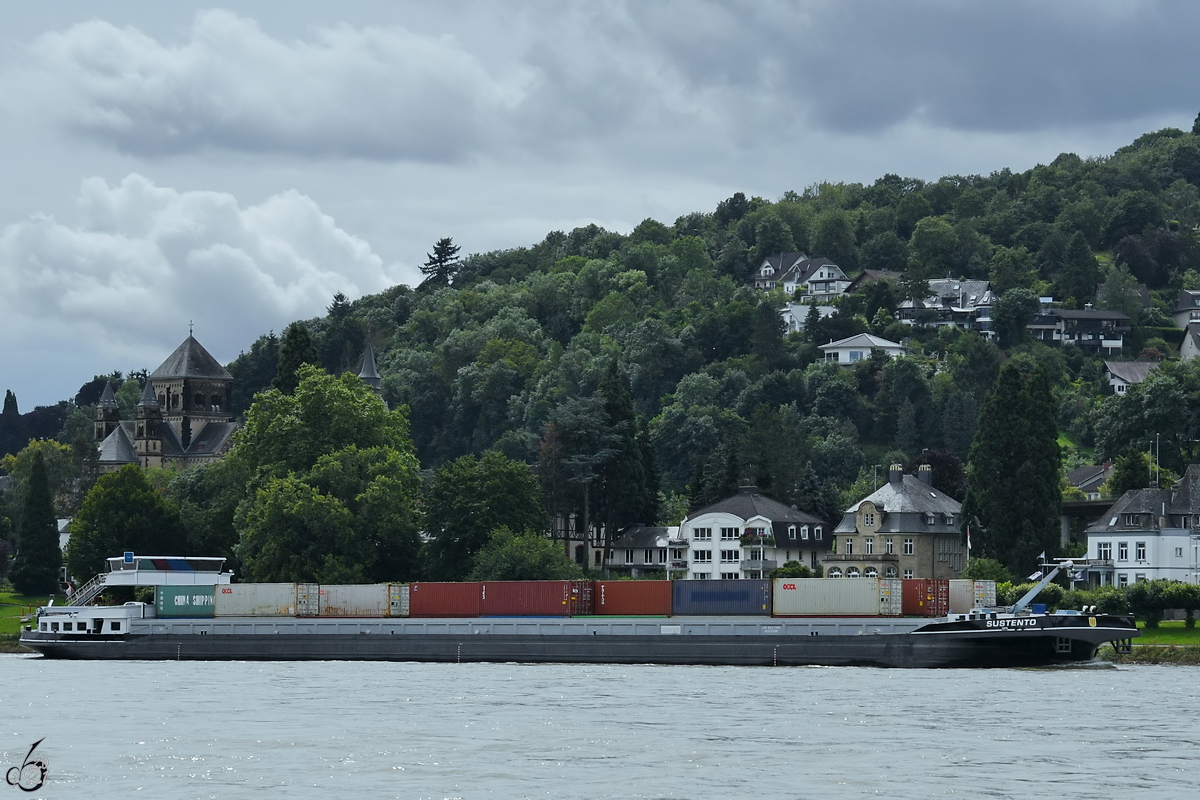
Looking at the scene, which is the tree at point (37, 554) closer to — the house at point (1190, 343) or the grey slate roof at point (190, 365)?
the grey slate roof at point (190, 365)

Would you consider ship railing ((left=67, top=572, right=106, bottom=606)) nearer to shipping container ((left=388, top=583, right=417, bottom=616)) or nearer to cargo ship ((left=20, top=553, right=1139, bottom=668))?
cargo ship ((left=20, top=553, right=1139, bottom=668))

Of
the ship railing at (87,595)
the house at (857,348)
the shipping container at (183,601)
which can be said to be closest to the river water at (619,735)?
the shipping container at (183,601)

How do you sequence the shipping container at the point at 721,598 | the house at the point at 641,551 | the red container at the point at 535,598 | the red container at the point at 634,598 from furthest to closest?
the house at the point at 641,551 → the red container at the point at 535,598 → the red container at the point at 634,598 → the shipping container at the point at 721,598

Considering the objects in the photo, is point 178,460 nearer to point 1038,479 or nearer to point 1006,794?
point 1038,479

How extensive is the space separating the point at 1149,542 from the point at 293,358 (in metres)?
57.1

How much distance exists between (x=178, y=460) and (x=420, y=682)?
116 metres

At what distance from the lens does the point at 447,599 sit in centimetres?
8406

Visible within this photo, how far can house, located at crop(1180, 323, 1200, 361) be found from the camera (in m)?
188

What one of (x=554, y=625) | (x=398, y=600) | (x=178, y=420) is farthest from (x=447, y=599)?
(x=178, y=420)

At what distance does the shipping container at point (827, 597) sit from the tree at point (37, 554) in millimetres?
68493

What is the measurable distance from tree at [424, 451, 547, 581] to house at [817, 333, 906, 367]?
268ft

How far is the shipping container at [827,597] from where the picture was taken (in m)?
77.2

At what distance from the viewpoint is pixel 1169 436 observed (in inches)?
5458

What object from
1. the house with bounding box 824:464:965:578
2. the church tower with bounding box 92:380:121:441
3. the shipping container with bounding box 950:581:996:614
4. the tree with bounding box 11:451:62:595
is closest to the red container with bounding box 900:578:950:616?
the shipping container with bounding box 950:581:996:614
